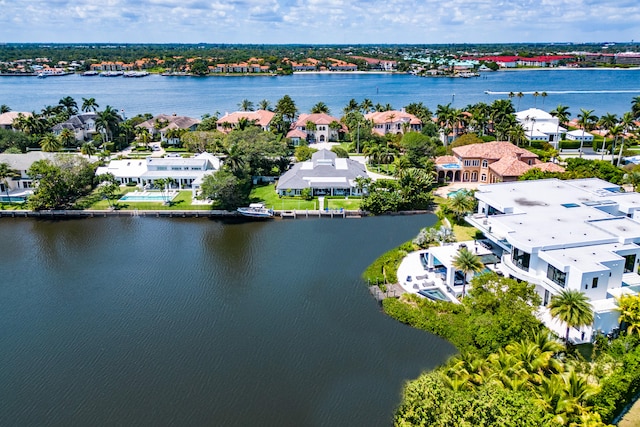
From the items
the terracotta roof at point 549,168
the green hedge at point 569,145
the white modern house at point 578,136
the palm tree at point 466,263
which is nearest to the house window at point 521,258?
the palm tree at point 466,263

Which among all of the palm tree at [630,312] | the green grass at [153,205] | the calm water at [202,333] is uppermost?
the palm tree at [630,312]

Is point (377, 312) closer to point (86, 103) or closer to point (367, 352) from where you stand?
point (367, 352)

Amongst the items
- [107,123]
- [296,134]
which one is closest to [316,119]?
[296,134]

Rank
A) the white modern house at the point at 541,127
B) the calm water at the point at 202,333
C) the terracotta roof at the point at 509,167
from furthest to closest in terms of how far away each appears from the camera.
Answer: the white modern house at the point at 541,127 → the terracotta roof at the point at 509,167 → the calm water at the point at 202,333

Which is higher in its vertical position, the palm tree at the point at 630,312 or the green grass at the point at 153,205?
the palm tree at the point at 630,312

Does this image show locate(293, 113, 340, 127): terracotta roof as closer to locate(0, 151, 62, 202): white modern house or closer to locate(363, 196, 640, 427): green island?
locate(0, 151, 62, 202): white modern house

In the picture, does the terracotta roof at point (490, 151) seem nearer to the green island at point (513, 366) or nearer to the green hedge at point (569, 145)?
the green hedge at point (569, 145)
